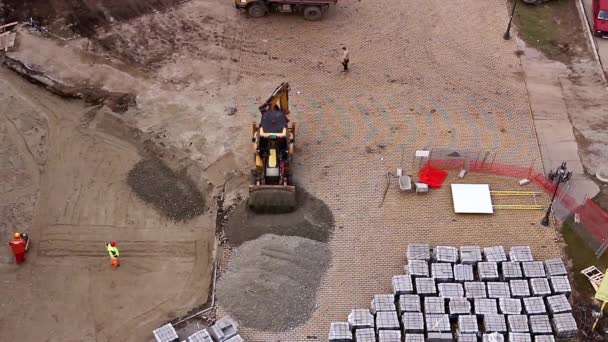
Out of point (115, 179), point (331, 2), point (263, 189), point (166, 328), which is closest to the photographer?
point (166, 328)

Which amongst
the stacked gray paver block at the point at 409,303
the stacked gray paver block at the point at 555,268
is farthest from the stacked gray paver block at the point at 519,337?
the stacked gray paver block at the point at 409,303

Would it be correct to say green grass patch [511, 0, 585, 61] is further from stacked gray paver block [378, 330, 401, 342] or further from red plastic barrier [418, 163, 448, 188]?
stacked gray paver block [378, 330, 401, 342]

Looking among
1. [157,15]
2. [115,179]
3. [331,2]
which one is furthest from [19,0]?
[331,2]

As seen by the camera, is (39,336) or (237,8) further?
(237,8)

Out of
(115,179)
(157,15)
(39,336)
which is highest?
(157,15)

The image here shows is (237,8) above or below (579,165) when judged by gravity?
above

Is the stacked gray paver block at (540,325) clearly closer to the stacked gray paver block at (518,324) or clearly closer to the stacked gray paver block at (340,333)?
the stacked gray paver block at (518,324)

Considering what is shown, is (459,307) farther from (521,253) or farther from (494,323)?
(521,253)

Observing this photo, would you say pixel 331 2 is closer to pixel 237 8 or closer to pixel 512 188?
pixel 237 8

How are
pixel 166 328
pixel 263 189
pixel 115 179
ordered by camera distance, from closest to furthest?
pixel 166 328, pixel 263 189, pixel 115 179
